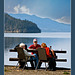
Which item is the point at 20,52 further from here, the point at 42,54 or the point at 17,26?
the point at 17,26

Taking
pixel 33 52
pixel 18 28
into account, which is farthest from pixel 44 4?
pixel 33 52

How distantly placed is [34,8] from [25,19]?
3596 millimetres

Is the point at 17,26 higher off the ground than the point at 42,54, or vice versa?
the point at 17,26

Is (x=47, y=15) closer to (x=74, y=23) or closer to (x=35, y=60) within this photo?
(x=35, y=60)

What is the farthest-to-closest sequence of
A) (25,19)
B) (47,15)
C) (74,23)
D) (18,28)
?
(47,15), (25,19), (18,28), (74,23)

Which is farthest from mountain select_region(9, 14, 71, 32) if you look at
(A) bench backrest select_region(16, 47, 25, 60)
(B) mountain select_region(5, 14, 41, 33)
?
(A) bench backrest select_region(16, 47, 25, 60)

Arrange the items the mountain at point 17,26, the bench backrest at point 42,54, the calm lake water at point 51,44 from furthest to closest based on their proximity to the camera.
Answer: the mountain at point 17,26
the calm lake water at point 51,44
the bench backrest at point 42,54

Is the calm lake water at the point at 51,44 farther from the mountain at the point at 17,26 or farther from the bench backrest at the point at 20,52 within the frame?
the bench backrest at the point at 20,52

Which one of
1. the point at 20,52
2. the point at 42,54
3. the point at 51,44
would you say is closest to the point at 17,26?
the point at 51,44

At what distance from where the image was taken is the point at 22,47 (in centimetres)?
583

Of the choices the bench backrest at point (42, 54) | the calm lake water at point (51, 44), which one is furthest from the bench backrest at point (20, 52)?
the calm lake water at point (51, 44)

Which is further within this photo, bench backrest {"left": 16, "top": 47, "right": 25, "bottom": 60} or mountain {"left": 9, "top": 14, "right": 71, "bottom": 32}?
mountain {"left": 9, "top": 14, "right": 71, "bottom": 32}

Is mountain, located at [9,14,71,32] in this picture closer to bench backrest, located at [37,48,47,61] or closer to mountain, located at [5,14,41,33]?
mountain, located at [5,14,41,33]

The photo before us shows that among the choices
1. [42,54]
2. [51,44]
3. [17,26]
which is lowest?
[42,54]
